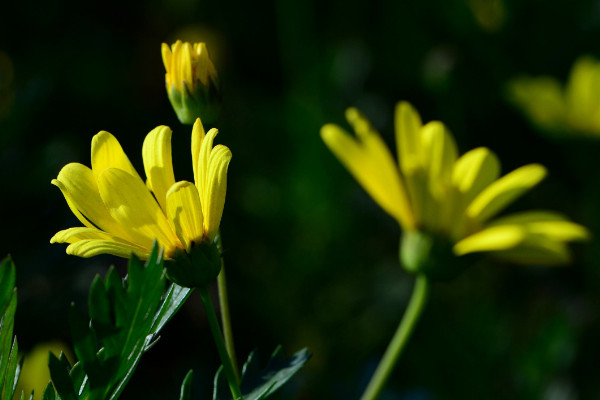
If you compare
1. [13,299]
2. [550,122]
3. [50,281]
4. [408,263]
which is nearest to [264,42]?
[550,122]

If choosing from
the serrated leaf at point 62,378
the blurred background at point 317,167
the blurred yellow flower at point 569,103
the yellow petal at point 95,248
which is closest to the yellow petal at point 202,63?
the yellow petal at point 95,248

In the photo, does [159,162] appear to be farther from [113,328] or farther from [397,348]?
[397,348]

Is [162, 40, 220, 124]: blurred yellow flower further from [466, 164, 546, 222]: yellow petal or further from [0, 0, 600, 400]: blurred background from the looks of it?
[0, 0, 600, 400]: blurred background

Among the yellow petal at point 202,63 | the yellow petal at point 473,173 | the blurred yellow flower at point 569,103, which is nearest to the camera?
the yellow petal at point 202,63

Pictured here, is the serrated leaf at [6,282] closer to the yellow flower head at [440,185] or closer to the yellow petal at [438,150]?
the yellow flower head at [440,185]

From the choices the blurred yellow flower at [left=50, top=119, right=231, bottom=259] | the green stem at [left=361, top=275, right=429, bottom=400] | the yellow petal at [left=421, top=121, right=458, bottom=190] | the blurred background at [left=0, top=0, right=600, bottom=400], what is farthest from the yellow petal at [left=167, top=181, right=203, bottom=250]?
the blurred background at [left=0, top=0, right=600, bottom=400]
